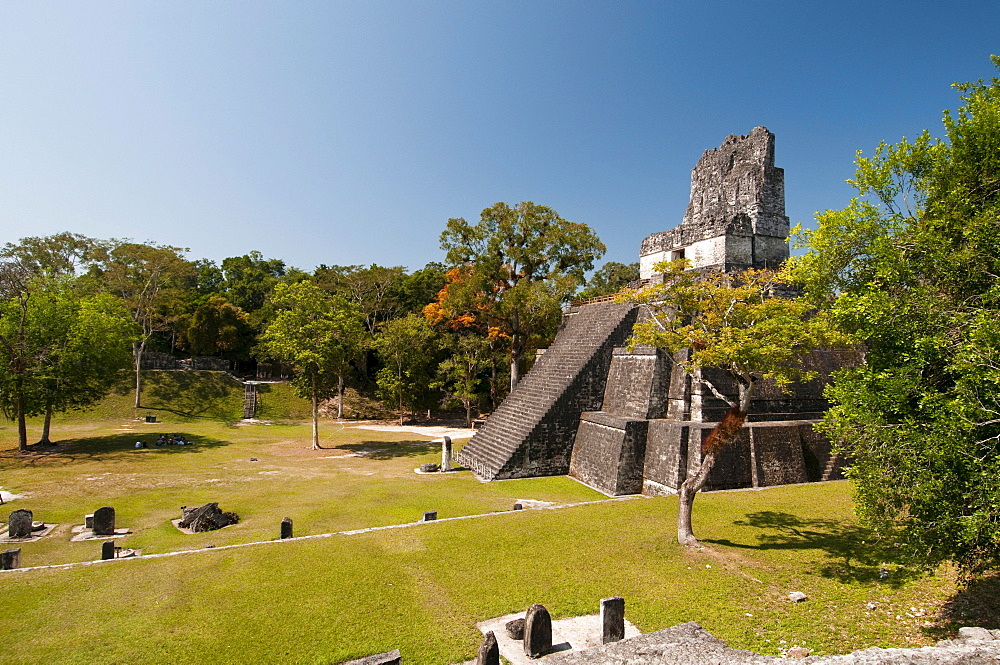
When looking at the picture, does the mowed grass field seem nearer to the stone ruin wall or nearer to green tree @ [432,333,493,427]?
the stone ruin wall

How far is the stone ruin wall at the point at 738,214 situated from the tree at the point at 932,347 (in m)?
10.1

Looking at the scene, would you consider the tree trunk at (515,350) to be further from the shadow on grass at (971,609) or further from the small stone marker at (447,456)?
the shadow on grass at (971,609)

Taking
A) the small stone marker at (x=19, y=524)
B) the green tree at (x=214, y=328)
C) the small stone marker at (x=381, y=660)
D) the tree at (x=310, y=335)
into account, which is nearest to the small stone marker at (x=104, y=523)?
the small stone marker at (x=19, y=524)

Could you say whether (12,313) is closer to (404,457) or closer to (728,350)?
(404,457)

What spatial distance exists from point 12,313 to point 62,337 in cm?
179

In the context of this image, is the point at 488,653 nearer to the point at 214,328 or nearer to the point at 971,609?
the point at 971,609

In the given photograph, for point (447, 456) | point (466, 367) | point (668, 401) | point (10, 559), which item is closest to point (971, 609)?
point (668, 401)

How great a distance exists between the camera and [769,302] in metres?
8.82

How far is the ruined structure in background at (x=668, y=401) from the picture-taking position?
13.5m

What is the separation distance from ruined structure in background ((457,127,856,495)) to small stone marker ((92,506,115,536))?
30.0 ft

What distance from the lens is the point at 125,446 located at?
20594 mm

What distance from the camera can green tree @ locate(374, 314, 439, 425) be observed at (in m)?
28.4

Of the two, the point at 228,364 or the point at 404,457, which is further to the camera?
the point at 228,364

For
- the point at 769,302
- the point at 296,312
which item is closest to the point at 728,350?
the point at 769,302
